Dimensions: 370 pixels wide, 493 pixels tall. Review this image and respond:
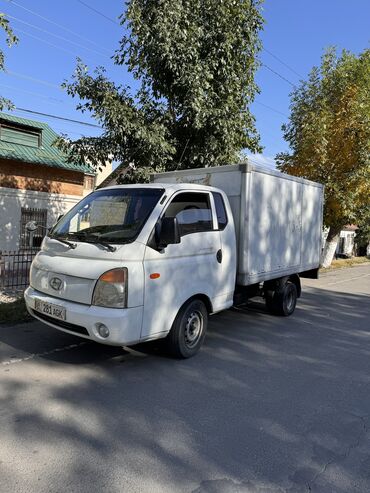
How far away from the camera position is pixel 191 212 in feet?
17.2

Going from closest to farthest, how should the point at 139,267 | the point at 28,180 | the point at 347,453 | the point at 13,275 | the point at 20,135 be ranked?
the point at 347,453 < the point at 139,267 < the point at 13,275 < the point at 28,180 < the point at 20,135

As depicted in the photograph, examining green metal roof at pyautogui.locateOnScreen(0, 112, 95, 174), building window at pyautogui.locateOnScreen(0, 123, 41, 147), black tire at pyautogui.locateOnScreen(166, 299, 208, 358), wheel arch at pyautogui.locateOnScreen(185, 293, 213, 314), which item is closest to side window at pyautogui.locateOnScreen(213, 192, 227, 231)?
wheel arch at pyautogui.locateOnScreen(185, 293, 213, 314)

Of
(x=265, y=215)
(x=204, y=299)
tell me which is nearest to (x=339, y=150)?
(x=265, y=215)

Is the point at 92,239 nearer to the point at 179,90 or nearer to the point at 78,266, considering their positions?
the point at 78,266

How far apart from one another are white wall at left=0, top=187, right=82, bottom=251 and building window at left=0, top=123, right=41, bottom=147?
1.97 meters

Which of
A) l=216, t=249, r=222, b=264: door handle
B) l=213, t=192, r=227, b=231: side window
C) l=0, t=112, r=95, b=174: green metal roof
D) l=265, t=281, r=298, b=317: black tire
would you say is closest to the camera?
l=216, t=249, r=222, b=264: door handle

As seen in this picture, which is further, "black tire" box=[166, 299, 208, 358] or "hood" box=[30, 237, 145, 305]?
"black tire" box=[166, 299, 208, 358]

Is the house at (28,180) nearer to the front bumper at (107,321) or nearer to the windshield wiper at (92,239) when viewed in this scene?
the windshield wiper at (92,239)

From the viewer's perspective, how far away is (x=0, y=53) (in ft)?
23.8

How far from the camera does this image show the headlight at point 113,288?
13.9ft

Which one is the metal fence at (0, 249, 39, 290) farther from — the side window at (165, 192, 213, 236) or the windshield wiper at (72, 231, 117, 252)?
the side window at (165, 192, 213, 236)

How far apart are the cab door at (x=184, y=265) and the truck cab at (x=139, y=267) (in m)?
0.01

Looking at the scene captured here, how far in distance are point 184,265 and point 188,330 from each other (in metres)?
0.88

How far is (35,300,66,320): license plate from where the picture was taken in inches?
177
